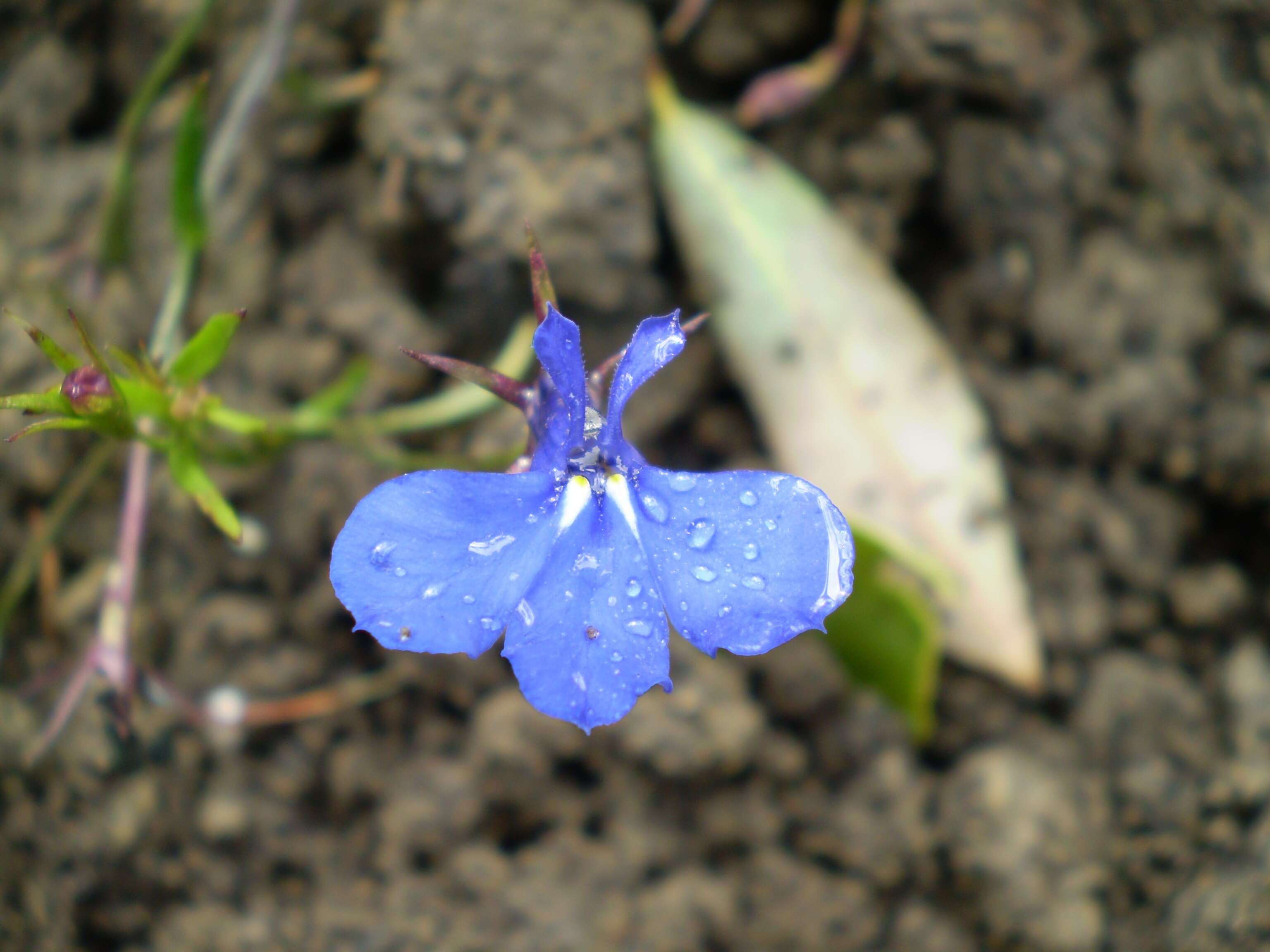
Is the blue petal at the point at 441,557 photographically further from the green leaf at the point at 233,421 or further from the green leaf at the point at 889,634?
the green leaf at the point at 889,634

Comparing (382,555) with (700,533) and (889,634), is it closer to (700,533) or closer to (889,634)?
(700,533)

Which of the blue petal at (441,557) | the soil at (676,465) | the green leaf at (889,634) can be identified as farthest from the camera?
the soil at (676,465)

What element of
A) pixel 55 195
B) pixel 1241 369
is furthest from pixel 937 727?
pixel 55 195

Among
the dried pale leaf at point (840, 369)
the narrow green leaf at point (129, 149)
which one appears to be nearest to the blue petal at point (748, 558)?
the dried pale leaf at point (840, 369)

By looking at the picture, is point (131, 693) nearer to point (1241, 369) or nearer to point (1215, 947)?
point (1215, 947)

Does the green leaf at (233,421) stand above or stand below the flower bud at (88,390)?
below

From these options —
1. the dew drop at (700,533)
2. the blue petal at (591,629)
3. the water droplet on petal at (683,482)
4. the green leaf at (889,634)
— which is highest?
the water droplet on petal at (683,482)

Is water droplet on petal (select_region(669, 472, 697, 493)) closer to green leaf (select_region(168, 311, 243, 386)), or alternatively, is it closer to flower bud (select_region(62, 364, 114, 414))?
green leaf (select_region(168, 311, 243, 386))
